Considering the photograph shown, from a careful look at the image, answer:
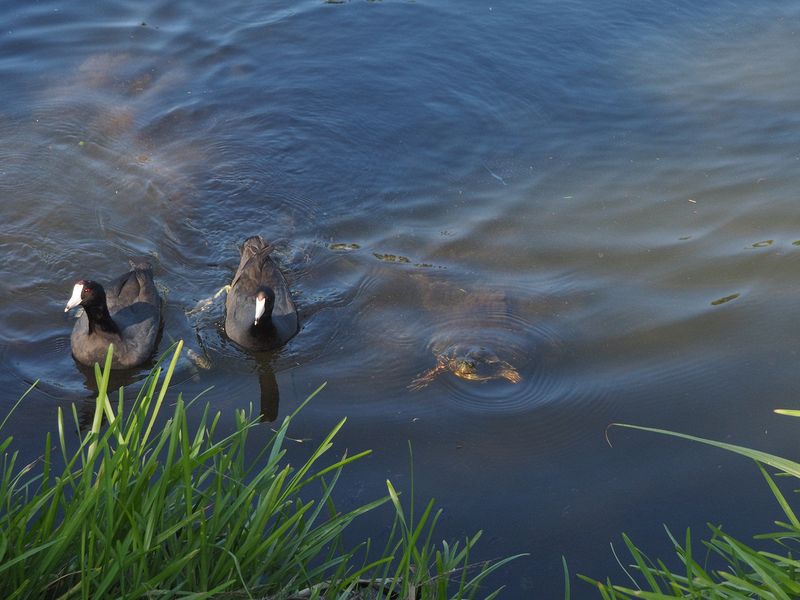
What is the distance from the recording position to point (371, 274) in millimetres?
7973

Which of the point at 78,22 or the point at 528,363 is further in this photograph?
the point at 78,22

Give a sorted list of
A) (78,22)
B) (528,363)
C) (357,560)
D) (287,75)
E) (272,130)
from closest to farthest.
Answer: (357,560) < (528,363) < (272,130) < (287,75) < (78,22)

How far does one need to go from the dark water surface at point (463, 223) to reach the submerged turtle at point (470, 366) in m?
0.10

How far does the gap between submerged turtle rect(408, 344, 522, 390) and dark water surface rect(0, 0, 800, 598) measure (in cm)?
10

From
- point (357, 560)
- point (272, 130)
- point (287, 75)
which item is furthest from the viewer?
point (287, 75)

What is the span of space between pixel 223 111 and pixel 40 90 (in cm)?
208

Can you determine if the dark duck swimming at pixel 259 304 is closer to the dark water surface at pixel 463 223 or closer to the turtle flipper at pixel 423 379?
the dark water surface at pixel 463 223

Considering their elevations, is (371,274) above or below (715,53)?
below

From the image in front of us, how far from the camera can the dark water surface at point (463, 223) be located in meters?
5.97

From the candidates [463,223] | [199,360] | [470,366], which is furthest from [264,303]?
[463,223]

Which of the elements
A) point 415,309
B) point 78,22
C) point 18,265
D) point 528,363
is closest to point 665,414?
point 528,363

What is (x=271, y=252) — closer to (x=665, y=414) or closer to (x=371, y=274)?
(x=371, y=274)

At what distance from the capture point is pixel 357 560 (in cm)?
506

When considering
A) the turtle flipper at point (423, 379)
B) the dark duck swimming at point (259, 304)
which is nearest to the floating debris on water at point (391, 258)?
the dark duck swimming at point (259, 304)
